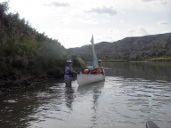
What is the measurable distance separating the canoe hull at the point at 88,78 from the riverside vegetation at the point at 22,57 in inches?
171

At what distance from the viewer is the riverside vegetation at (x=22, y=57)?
1911 centimetres

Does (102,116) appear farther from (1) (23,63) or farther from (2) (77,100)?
(1) (23,63)

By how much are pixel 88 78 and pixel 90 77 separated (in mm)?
492

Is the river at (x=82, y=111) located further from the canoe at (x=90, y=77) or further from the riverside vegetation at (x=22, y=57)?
the canoe at (x=90, y=77)

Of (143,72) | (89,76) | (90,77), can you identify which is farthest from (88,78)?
(143,72)

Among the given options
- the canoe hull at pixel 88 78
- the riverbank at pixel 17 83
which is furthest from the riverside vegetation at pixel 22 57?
the canoe hull at pixel 88 78

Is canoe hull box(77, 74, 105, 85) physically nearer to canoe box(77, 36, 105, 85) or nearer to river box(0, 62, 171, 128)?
canoe box(77, 36, 105, 85)

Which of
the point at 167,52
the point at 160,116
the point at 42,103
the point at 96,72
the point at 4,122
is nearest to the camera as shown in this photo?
the point at 4,122

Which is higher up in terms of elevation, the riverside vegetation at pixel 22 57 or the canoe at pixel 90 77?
the riverside vegetation at pixel 22 57

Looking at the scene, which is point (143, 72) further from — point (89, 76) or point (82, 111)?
point (82, 111)

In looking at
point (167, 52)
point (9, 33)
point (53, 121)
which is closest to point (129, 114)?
point (53, 121)

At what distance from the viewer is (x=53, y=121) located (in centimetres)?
1044

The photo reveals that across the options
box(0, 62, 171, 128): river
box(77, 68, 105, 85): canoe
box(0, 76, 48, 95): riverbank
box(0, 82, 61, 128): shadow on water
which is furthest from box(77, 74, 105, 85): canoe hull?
box(0, 62, 171, 128): river

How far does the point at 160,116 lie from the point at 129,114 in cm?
144
